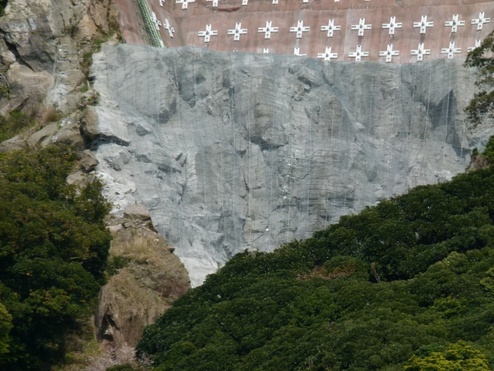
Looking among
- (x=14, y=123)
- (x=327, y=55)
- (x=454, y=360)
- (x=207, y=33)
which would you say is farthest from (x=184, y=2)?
(x=454, y=360)

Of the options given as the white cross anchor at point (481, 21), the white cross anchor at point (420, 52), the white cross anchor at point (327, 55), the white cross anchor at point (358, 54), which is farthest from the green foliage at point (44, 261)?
the white cross anchor at point (481, 21)

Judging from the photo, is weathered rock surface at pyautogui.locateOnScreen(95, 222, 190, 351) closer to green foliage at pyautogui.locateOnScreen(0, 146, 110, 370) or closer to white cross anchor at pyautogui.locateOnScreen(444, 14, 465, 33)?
green foliage at pyautogui.locateOnScreen(0, 146, 110, 370)

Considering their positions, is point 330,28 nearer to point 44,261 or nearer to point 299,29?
point 299,29

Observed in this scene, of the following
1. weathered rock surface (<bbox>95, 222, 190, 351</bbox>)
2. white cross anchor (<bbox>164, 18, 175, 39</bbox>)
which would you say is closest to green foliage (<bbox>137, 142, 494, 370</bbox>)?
weathered rock surface (<bbox>95, 222, 190, 351</bbox>)

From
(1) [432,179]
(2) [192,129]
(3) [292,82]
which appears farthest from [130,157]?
(1) [432,179]

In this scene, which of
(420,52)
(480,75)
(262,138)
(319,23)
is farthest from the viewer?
(319,23)
